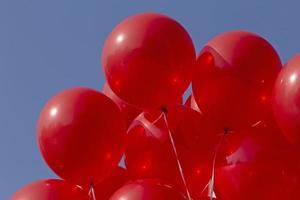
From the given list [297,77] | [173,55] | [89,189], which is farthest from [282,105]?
[89,189]

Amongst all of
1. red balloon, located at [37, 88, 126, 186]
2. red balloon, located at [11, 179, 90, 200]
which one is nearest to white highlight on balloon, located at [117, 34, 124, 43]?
red balloon, located at [37, 88, 126, 186]

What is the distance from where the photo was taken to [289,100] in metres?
4.04

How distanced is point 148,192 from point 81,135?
0.62 meters

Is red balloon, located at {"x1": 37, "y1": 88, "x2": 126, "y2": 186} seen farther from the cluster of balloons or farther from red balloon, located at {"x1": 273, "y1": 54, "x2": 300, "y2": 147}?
red balloon, located at {"x1": 273, "y1": 54, "x2": 300, "y2": 147}

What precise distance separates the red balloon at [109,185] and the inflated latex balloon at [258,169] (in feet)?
2.82

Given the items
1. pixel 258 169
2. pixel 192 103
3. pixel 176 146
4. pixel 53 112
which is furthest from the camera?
pixel 192 103

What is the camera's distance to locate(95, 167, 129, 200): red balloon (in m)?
4.95

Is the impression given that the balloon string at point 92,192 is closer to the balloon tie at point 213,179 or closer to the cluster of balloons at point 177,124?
the cluster of balloons at point 177,124

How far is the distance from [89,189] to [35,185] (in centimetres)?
→ 38

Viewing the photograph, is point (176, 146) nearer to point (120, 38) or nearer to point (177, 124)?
point (177, 124)

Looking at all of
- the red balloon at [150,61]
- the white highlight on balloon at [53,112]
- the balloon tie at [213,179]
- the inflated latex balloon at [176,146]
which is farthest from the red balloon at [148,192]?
the white highlight on balloon at [53,112]

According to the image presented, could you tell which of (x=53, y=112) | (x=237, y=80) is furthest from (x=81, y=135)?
(x=237, y=80)

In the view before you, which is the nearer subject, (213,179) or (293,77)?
(293,77)

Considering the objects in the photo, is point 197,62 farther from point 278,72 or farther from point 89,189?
point 89,189
